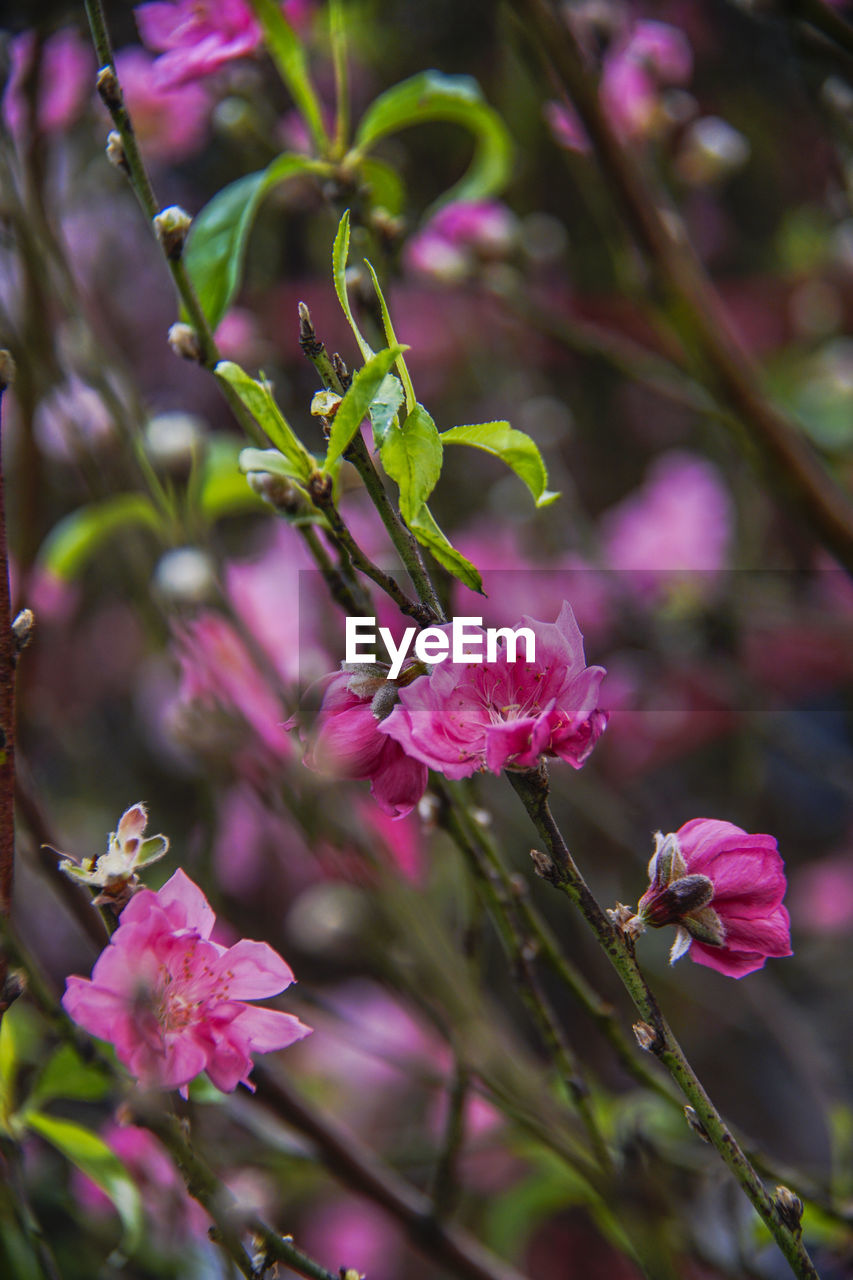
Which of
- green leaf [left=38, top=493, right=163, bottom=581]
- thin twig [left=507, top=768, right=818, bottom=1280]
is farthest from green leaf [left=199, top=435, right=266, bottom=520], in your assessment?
thin twig [left=507, top=768, right=818, bottom=1280]

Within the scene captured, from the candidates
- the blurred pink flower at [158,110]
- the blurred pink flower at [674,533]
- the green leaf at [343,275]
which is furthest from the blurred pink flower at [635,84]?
the green leaf at [343,275]

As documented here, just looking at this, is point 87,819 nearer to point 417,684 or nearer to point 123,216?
point 123,216

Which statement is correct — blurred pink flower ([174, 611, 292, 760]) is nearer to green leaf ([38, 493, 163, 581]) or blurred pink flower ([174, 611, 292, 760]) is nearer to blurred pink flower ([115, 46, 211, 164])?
green leaf ([38, 493, 163, 581])

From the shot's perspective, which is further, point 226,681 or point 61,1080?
point 226,681

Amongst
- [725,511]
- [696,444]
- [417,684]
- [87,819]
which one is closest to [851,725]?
[725,511]

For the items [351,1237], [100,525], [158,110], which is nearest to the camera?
[100,525]

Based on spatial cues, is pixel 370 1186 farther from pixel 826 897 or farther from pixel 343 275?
pixel 826 897

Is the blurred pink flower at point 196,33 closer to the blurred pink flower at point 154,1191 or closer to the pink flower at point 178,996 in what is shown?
the pink flower at point 178,996

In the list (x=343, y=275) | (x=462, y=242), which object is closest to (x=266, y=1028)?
(x=343, y=275)

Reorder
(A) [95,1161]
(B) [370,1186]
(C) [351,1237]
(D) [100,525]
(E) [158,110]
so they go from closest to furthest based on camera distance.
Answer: (A) [95,1161] < (B) [370,1186] < (D) [100,525] < (E) [158,110] < (C) [351,1237]
